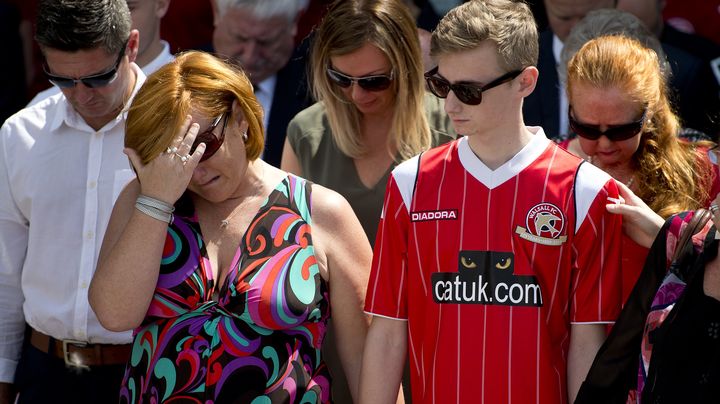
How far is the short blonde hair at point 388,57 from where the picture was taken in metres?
3.62

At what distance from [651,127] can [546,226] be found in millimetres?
607

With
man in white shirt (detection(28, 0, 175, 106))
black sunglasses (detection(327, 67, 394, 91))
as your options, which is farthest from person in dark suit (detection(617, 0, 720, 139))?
man in white shirt (detection(28, 0, 175, 106))

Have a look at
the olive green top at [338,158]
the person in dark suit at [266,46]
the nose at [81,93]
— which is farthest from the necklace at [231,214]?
the person in dark suit at [266,46]

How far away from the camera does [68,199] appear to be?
11.9ft

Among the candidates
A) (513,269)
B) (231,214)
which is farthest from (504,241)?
(231,214)

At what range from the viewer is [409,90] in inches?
145

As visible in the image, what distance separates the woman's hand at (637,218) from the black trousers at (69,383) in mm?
1706

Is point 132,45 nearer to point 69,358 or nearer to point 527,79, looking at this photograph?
point 69,358

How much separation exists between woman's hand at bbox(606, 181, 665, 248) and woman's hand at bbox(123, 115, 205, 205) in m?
1.11

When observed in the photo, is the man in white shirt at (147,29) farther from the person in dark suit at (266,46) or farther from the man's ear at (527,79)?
the man's ear at (527,79)

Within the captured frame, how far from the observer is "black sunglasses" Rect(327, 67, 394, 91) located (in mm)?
3611

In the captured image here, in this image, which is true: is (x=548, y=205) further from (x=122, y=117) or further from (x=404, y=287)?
(x=122, y=117)

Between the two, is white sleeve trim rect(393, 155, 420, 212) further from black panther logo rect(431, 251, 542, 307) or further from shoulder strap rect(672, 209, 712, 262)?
shoulder strap rect(672, 209, 712, 262)

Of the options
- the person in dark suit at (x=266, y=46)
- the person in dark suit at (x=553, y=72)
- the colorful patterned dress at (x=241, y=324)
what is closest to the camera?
the colorful patterned dress at (x=241, y=324)
